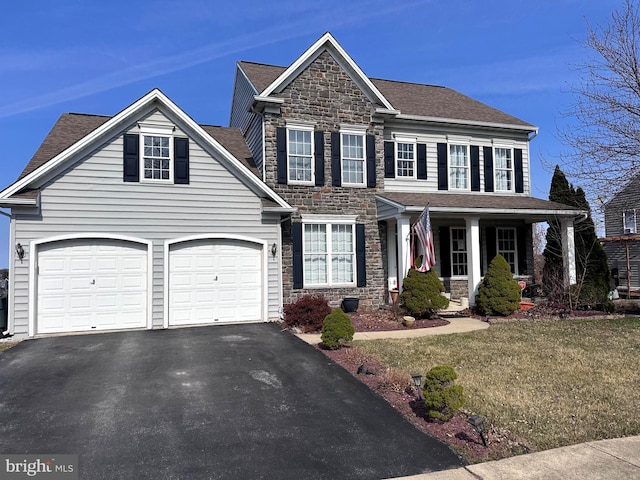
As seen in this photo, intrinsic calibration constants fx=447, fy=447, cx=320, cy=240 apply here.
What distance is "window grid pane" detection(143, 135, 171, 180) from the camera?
489 inches

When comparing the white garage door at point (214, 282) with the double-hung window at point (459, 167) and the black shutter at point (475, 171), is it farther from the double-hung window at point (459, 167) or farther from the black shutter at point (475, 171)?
the black shutter at point (475, 171)

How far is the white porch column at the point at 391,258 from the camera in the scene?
1579 centimetres

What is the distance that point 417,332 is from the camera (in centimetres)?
1173

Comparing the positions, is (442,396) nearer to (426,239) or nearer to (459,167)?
(426,239)

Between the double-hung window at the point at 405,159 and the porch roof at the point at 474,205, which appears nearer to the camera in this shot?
the porch roof at the point at 474,205

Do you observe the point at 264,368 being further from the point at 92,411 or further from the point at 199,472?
the point at 199,472

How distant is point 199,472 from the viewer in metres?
4.36

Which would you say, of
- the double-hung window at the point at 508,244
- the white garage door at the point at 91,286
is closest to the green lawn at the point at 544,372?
the double-hung window at the point at 508,244

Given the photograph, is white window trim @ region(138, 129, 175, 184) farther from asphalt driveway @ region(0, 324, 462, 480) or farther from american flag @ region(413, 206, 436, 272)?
american flag @ region(413, 206, 436, 272)

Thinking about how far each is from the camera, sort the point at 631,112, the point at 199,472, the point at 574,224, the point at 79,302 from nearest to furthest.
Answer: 1. the point at 199,472
2. the point at 79,302
3. the point at 631,112
4. the point at 574,224

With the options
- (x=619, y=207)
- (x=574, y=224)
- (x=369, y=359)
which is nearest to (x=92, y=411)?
(x=369, y=359)

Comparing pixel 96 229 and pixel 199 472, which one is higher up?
pixel 96 229

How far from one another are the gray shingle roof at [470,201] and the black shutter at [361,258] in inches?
60.9

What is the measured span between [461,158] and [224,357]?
12580 mm
